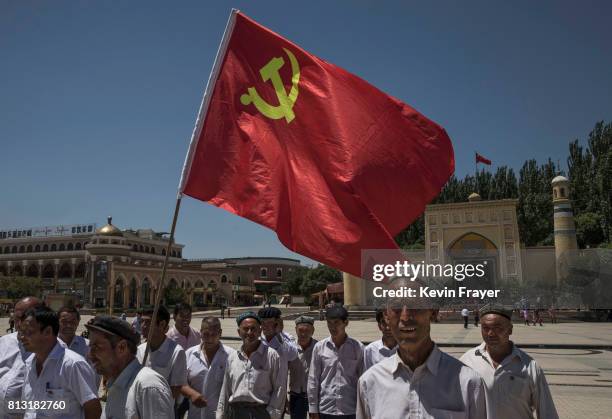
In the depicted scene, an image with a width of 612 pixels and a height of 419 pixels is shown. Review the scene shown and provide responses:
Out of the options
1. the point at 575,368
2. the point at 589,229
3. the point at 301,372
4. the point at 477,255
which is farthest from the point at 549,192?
the point at 301,372

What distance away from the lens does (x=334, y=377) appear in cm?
541

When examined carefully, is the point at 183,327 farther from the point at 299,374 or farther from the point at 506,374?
the point at 506,374

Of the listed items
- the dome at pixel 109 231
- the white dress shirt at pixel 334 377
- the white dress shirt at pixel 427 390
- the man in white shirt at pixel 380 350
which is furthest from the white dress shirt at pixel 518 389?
the dome at pixel 109 231

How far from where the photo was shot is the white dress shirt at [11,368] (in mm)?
4192

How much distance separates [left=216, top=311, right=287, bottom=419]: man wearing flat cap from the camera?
471 centimetres

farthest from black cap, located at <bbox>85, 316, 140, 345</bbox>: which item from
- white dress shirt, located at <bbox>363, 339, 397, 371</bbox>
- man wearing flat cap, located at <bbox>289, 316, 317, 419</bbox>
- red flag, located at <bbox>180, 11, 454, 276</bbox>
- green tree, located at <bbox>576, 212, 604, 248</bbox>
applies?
green tree, located at <bbox>576, 212, 604, 248</bbox>

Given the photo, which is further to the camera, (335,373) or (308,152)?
(335,373)

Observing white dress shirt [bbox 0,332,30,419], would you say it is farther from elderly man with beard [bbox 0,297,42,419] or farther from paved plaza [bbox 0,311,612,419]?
paved plaza [bbox 0,311,612,419]

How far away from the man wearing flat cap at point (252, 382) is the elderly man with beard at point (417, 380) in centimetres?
245

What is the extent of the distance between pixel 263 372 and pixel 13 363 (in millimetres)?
2402

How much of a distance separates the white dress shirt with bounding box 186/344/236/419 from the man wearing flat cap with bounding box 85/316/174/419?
237 centimetres

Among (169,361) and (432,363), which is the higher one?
(432,363)

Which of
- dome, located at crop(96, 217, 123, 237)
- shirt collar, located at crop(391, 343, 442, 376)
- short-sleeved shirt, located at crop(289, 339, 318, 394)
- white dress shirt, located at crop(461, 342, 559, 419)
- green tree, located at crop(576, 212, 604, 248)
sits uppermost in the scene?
dome, located at crop(96, 217, 123, 237)

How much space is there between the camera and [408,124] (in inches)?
185
